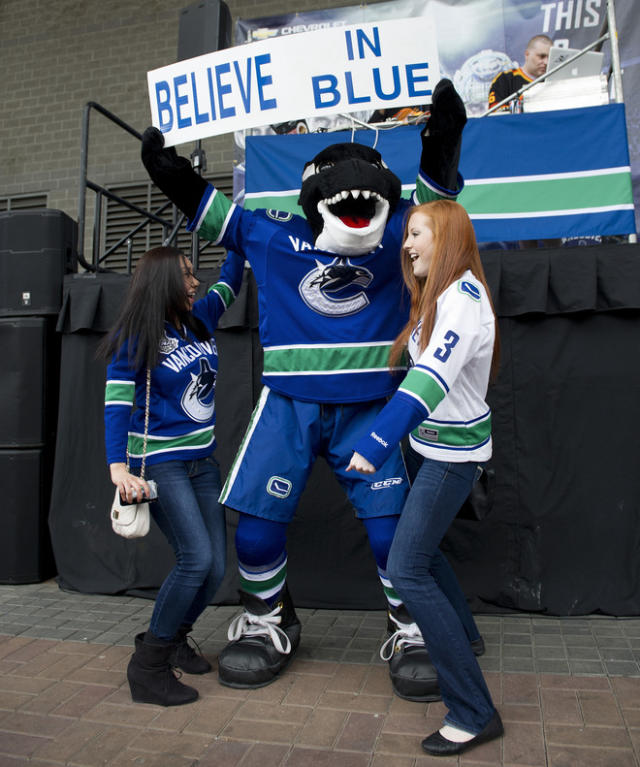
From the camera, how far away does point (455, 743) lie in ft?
7.07

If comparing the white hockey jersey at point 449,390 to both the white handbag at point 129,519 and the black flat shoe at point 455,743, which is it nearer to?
the black flat shoe at point 455,743

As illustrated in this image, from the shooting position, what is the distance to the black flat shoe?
2.15m

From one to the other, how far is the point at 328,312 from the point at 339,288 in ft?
0.36

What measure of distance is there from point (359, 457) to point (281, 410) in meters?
0.90

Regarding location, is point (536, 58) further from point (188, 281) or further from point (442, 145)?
point (188, 281)

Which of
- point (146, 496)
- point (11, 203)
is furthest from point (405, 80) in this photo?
point (11, 203)

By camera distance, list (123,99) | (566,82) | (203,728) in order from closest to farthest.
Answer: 1. (203,728)
2. (566,82)
3. (123,99)

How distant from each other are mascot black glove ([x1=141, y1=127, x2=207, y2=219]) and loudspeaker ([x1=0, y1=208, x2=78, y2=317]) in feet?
5.29

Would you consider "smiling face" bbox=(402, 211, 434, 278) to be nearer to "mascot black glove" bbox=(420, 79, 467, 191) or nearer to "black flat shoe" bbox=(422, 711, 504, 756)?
"mascot black glove" bbox=(420, 79, 467, 191)

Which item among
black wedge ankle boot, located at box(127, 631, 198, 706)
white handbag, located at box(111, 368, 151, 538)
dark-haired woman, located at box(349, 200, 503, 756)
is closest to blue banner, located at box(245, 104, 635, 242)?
dark-haired woman, located at box(349, 200, 503, 756)

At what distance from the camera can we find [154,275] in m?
2.74

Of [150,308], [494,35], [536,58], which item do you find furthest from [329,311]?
[494,35]

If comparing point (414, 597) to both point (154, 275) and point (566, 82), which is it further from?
point (566, 82)

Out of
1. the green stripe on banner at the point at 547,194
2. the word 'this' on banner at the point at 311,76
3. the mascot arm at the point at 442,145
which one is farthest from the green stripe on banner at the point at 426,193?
the green stripe on banner at the point at 547,194
